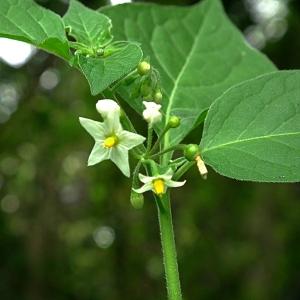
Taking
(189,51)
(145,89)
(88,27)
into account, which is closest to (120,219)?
(189,51)

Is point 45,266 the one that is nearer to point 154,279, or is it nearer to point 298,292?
point 154,279

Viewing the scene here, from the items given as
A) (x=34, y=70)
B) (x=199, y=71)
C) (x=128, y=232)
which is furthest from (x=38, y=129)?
(x=199, y=71)

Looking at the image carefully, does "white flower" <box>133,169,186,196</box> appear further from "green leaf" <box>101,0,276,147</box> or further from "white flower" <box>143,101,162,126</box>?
"green leaf" <box>101,0,276,147</box>

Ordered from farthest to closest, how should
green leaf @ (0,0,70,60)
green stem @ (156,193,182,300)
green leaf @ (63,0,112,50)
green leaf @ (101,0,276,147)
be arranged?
green leaf @ (101,0,276,147), green leaf @ (63,0,112,50), green leaf @ (0,0,70,60), green stem @ (156,193,182,300)

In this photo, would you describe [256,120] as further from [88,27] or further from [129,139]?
[88,27]

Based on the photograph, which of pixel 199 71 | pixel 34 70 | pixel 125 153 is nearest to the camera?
pixel 125 153

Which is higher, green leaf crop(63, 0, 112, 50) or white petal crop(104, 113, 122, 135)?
green leaf crop(63, 0, 112, 50)

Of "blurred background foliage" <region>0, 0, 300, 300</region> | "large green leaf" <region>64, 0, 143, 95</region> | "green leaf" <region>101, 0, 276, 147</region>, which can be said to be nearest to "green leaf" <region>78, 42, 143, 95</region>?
"large green leaf" <region>64, 0, 143, 95</region>
